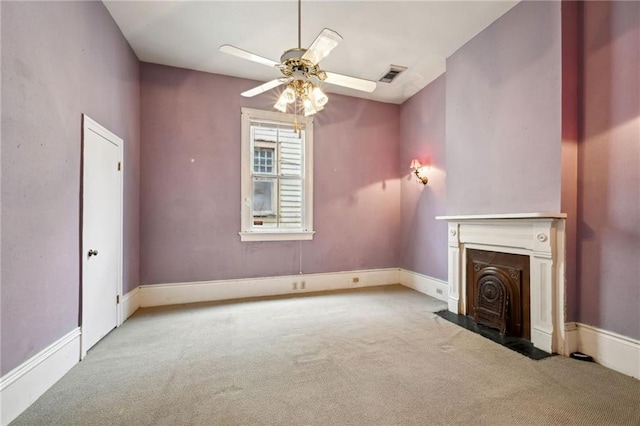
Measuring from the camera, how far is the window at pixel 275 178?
14.4ft

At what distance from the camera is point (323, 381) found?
2.15m

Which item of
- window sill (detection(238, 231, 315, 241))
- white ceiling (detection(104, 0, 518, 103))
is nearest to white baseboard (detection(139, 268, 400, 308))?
window sill (detection(238, 231, 315, 241))

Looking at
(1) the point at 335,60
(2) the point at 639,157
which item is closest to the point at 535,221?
(2) the point at 639,157

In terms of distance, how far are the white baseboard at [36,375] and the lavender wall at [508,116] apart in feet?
12.9

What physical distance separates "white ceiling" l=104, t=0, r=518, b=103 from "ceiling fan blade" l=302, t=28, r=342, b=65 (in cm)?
114

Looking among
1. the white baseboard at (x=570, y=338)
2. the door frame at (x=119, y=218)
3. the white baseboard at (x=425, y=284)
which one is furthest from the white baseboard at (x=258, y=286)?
the white baseboard at (x=570, y=338)

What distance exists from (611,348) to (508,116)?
216cm

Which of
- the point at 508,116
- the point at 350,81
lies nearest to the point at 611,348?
the point at 508,116

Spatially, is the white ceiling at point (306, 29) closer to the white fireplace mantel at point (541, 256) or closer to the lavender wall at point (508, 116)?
the lavender wall at point (508, 116)

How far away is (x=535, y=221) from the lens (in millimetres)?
2715

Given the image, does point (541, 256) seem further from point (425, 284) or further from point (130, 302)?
point (130, 302)

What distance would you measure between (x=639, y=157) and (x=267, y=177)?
152 inches

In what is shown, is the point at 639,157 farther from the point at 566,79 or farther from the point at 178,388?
the point at 178,388

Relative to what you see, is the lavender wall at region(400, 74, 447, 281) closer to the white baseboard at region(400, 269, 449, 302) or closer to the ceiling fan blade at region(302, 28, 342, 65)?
the white baseboard at region(400, 269, 449, 302)
